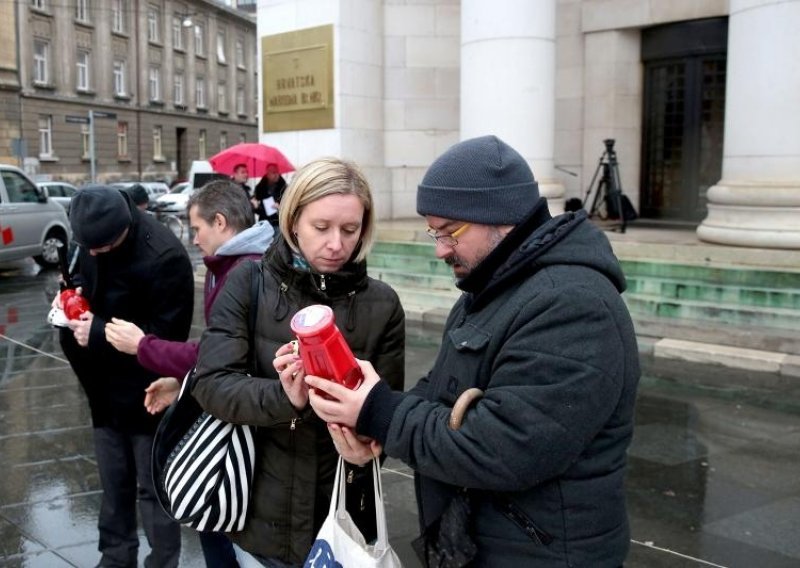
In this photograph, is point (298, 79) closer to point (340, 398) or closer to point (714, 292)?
point (714, 292)

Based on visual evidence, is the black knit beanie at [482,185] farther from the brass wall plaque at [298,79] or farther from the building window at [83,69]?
the building window at [83,69]

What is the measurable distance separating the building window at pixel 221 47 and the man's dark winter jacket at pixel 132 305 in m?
59.7

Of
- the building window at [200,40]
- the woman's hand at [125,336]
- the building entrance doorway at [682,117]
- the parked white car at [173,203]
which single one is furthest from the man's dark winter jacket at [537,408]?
the building window at [200,40]

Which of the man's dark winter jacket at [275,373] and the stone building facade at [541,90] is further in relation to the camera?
the stone building facade at [541,90]

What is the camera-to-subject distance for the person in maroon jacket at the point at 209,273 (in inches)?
120

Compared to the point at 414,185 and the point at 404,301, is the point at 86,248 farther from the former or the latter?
the point at 414,185

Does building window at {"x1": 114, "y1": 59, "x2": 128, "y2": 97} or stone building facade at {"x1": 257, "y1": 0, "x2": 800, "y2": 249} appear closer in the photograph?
stone building facade at {"x1": 257, "y1": 0, "x2": 800, "y2": 249}

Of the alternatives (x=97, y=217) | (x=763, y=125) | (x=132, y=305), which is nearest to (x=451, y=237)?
(x=97, y=217)

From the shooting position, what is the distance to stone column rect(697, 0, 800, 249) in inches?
332

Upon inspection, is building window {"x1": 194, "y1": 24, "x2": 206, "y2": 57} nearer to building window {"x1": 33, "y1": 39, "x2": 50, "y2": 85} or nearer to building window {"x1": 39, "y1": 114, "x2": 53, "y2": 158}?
building window {"x1": 33, "y1": 39, "x2": 50, "y2": 85}

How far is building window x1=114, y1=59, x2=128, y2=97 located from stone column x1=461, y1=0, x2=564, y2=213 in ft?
140

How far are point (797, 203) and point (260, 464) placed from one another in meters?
7.66

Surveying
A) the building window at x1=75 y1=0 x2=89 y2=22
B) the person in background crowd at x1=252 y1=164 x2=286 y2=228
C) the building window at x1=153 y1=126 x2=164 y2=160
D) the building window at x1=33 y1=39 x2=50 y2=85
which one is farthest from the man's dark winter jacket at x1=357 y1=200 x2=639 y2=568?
the building window at x1=153 y1=126 x2=164 y2=160

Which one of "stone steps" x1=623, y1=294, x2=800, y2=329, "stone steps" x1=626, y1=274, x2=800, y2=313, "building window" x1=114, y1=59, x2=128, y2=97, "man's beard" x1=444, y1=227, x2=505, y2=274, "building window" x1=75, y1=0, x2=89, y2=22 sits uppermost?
"building window" x1=75, y1=0, x2=89, y2=22
